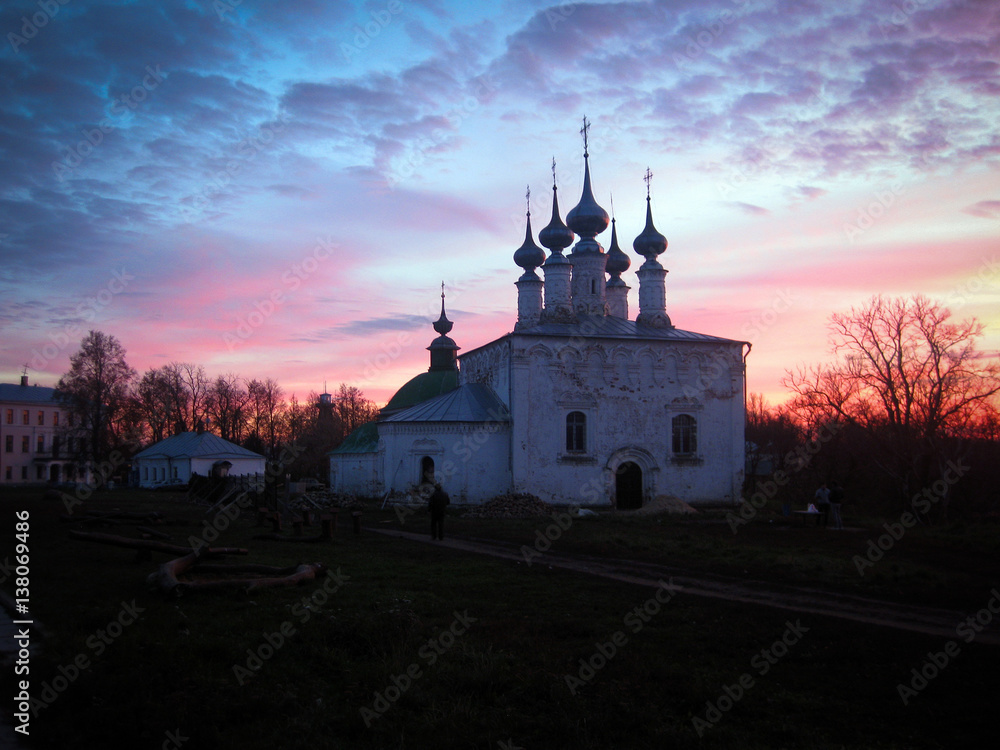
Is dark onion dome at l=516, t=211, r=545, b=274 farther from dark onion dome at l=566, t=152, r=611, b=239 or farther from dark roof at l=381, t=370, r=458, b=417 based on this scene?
dark roof at l=381, t=370, r=458, b=417

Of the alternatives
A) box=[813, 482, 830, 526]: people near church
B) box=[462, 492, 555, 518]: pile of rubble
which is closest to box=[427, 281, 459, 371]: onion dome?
box=[462, 492, 555, 518]: pile of rubble

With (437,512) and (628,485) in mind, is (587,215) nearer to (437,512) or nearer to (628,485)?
(628,485)

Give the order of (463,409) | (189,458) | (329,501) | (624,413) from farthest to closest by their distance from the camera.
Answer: (189,458) → (329,501) → (624,413) → (463,409)

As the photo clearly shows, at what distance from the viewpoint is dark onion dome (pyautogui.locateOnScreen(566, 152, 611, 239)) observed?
3350cm

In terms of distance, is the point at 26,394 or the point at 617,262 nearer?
the point at 617,262

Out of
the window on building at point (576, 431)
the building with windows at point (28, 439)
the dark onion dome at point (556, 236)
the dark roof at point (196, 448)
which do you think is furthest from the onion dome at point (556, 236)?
the building with windows at point (28, 439)

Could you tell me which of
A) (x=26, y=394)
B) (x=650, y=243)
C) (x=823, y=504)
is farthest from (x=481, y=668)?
(x=26, y=394)

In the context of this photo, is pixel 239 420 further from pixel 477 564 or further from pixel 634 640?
pixel 634 640

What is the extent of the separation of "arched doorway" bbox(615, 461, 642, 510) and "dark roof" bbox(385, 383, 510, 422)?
5.13 meters

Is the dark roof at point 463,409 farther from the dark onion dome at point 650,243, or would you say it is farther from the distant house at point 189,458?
the distant house at point 189,458

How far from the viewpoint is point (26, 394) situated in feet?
214

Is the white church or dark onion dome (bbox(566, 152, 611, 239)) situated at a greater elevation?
dark onion dome (bbox(566, 152, 611, 239))

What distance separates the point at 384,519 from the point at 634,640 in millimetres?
17873

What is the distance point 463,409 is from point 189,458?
1145 inches
